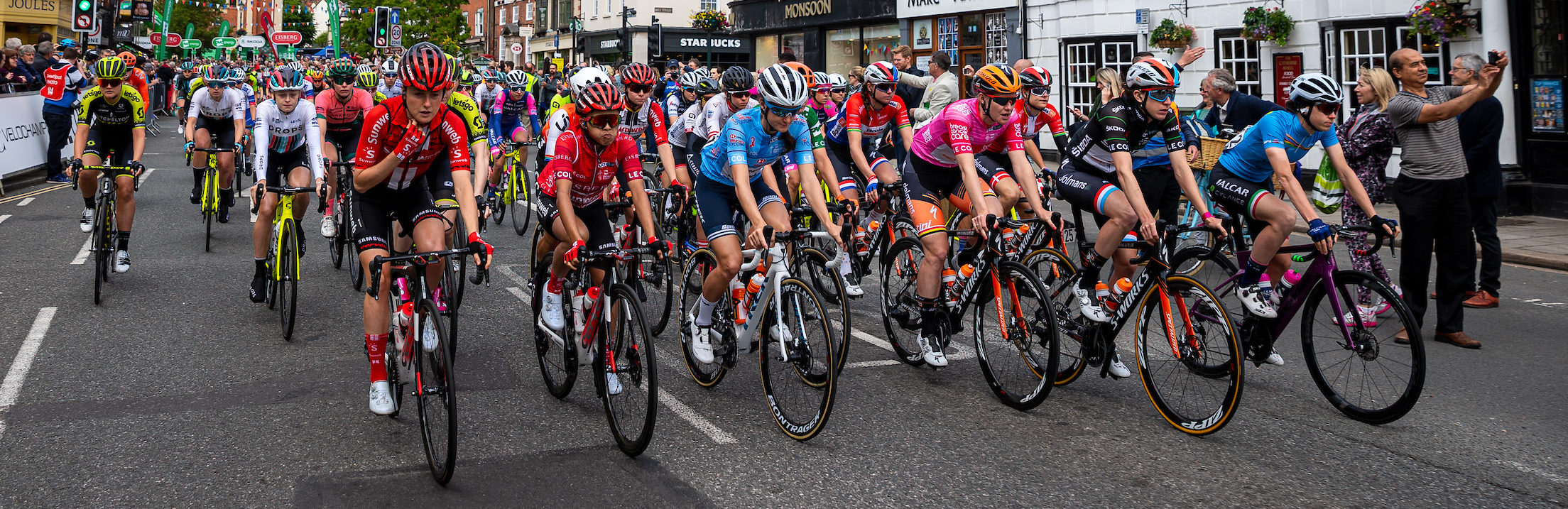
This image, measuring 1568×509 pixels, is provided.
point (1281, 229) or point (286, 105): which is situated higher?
point (286, 105)

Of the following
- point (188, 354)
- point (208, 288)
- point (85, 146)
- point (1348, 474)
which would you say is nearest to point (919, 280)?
point (1348, 474)

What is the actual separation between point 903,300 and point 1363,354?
2241mm

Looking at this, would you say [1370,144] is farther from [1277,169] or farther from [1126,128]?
[1126,128]

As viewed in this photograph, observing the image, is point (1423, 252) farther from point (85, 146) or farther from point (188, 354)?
point (85, 146)

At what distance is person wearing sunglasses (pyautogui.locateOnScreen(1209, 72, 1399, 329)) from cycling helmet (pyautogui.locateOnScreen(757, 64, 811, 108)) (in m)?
2.28

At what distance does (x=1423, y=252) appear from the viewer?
Result: 23.6 feet

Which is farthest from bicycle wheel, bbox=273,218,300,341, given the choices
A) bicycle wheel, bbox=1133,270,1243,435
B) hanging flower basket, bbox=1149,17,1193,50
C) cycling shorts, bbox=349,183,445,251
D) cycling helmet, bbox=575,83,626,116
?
hanging flower basket, bbox=1149,17,1193,50

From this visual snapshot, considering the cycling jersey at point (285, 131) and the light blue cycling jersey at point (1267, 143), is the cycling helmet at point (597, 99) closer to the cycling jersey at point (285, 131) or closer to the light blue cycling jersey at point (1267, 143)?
the cycling jersey at point (285, 131)

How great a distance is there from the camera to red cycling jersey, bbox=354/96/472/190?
18.5ft

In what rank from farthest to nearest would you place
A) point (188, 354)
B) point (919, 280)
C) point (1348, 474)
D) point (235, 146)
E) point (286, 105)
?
1. point (235, 146)
2. point (286, 105)
3. point (188, 354)
4. point (919, 280)
5. point (1348, 474)

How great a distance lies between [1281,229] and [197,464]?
17.1 ft

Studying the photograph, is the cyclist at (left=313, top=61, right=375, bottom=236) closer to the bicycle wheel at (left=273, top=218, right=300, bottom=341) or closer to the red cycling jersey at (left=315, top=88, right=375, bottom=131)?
the red cycling jersey at (left=315, top=88, right=375, bottom=131)

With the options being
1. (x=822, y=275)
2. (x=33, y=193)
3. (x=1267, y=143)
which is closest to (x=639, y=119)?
(x=822, y=275)

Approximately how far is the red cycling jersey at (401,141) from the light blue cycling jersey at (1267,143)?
4.08 meters
